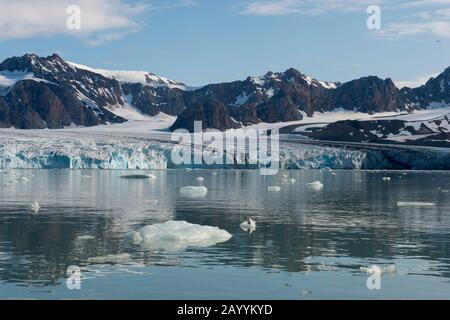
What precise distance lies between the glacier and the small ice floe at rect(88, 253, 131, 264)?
90856mm

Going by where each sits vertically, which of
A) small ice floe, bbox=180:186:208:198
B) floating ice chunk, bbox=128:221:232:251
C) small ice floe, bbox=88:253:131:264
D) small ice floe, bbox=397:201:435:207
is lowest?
small ice floe, bbox=88:253:131:264

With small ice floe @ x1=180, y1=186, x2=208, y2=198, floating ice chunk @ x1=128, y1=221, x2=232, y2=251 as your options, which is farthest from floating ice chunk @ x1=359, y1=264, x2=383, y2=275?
small ice floe @ x1=180, y1=186, x2=208, y2=198

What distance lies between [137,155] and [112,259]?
9986 cm

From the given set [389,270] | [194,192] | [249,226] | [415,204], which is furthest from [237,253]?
[194,192]

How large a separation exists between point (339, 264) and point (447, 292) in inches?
175

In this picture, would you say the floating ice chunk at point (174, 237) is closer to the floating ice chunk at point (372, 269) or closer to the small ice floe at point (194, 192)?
the floating ice chunk at point (372, 269)

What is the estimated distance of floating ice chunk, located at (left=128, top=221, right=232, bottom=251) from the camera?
25.1m

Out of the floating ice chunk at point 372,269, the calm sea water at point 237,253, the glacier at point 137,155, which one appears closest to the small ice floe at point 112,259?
the calm sea water at point 237,253

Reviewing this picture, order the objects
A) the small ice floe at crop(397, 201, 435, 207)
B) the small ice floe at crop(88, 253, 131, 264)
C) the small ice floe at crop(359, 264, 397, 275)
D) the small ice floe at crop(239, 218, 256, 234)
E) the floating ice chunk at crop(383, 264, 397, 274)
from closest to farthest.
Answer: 1. the small ice floe at crop(359, 264, 397, 275)
2. the floating ice chunk at crop(383, 264, 397, 274)
3. the small ice floe at crop(88, 253, 131, 264)
4. the small ice floe at crop(239, 218, 256, 234)
5. the small ice floe at crop(397, 201, 435, 207)

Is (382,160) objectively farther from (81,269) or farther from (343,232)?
(81,269)

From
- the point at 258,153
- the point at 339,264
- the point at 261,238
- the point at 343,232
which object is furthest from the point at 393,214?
the point at 258,153

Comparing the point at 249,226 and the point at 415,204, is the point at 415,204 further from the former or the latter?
the point at 249,226

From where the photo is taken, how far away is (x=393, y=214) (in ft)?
127

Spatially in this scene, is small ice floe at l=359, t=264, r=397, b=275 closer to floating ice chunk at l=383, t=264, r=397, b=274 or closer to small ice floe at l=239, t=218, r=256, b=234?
floating ice chunk at l=383, t=264, r=397, b=274
